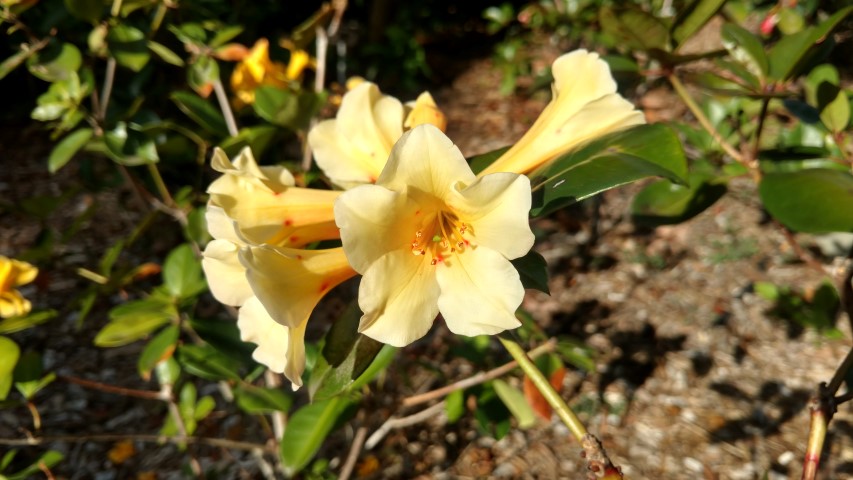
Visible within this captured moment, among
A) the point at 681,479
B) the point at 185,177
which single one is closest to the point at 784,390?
the point at 681,479

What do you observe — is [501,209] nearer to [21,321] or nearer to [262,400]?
[262,400]

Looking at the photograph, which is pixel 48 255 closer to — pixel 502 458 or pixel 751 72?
pixel 502 458

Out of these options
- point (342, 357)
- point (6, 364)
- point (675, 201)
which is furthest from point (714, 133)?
point (6, 364)

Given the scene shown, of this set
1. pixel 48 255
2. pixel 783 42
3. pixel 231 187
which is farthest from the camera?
pixel 48 255

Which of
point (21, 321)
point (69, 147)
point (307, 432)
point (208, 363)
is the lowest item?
point (307, 432)

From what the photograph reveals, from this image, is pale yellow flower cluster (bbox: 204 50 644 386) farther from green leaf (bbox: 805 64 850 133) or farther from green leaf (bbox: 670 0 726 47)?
green leaf (bbox: 805 64 850 133)

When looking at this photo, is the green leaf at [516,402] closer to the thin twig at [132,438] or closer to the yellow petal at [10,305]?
the thin twig at [132,438]
